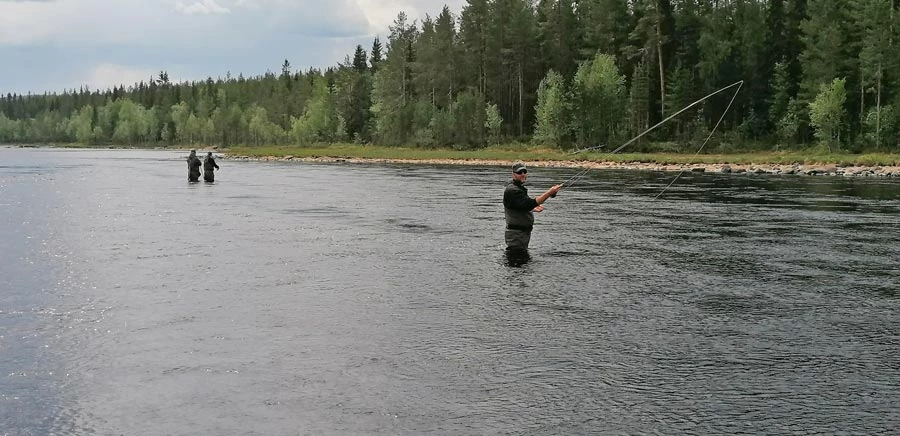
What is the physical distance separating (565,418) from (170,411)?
356 centimetres

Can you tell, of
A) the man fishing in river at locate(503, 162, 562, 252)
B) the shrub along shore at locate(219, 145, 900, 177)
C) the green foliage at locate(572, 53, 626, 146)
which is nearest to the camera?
the man fishing in river at locate(503, 162, 562, 252)

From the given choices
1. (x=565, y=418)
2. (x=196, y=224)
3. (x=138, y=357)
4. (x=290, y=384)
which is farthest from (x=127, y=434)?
(x=196, y=224)

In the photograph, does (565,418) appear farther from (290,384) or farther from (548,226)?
(548,226)

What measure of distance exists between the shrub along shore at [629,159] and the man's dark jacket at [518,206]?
21.2 meters

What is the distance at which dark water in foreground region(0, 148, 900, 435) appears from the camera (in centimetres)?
734

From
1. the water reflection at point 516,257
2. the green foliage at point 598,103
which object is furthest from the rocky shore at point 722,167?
the water reflection at point 516,257

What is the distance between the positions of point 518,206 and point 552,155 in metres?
65.1

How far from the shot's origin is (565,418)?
720cm

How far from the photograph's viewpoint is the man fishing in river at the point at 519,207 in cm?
1630

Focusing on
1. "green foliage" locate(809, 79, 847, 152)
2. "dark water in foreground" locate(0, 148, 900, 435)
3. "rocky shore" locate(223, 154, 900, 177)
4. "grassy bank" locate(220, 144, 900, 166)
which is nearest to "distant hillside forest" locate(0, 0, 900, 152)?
"green foliage" locate(809, 79, 847, 152)

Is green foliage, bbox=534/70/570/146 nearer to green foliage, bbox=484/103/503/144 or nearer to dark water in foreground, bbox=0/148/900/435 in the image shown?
green foliage, bbox=484/103/503/144

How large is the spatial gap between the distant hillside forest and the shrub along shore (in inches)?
159

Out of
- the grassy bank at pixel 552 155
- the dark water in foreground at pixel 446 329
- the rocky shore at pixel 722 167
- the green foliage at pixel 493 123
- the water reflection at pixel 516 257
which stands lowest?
the dark water in foreground at pixel 446 329

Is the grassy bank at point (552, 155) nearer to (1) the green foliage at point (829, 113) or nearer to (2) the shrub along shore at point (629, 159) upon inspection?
(2) the shrub along shore at point (629, 159)
